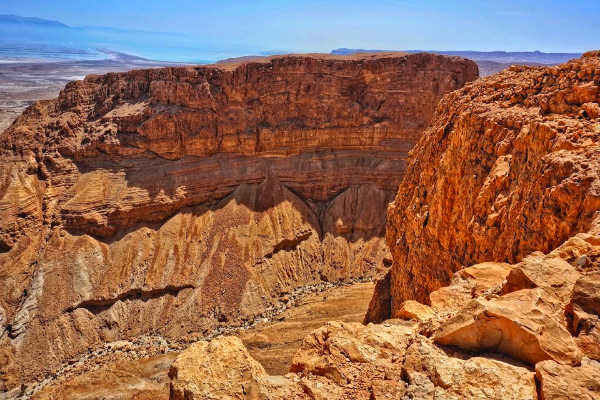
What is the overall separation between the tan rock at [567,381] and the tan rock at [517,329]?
0.62 ft

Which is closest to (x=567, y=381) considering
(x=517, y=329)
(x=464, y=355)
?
(x=517, y=329)

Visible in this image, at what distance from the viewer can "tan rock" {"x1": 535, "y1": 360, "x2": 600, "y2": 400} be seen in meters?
4.92

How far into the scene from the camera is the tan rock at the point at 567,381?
16.1ft

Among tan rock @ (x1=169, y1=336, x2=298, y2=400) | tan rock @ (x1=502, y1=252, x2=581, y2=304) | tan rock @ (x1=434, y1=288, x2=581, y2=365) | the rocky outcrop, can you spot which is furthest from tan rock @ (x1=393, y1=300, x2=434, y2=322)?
tan rock @ (x1=169, y1=336, x2=298, y2=400)

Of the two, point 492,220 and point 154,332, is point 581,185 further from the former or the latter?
point 154,332

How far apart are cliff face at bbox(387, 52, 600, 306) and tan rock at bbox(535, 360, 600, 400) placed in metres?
4.04

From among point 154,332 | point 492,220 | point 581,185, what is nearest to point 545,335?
point 581,185

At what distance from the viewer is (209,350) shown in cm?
707

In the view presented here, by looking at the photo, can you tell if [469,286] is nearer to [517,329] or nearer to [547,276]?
[547,276]

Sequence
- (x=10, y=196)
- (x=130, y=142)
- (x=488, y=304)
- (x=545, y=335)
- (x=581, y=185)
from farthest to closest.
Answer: (x=130, y=142) → (x=10, y=196) → (x=581, y=185) → (x=488, y=304) → (x=545, y=335)

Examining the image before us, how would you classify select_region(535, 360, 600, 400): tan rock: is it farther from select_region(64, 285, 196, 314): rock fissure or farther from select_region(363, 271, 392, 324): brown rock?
select_region(64, 285, 196, 314): rock fissure

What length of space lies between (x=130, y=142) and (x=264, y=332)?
21.5m

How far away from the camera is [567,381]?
200 inches

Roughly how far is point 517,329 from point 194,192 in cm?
Result: 3379
